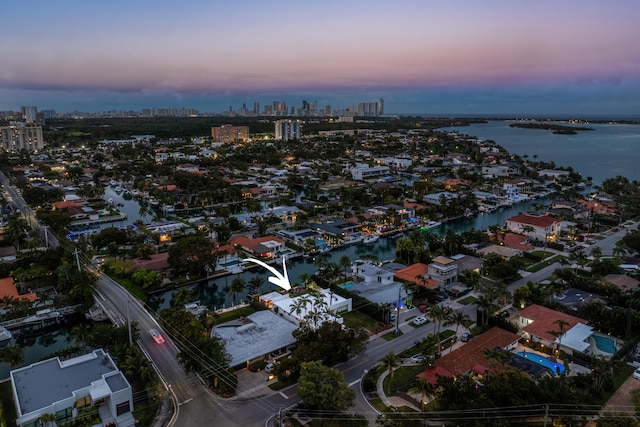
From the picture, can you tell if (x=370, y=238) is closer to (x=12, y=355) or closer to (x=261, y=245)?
(x=261, y=245)

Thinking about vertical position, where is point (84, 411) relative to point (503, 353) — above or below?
below

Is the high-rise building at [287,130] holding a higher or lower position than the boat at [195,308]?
higher

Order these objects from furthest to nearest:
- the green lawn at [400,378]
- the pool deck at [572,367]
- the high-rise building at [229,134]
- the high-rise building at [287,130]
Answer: the high-rise building at [287,130], the high-rise building at [229,134], the pool deck at [572,367], the green lawn at [400,378]

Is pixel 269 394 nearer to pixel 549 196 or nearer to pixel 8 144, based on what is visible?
pixel 549 196

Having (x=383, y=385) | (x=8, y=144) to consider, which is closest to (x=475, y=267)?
(x=383, y=385)

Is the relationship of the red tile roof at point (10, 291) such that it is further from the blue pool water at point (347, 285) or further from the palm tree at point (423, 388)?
the palm tree at point (423, 388)

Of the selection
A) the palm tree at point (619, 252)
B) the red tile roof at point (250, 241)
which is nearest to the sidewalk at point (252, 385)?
the red tile roof at point (250, 241)
